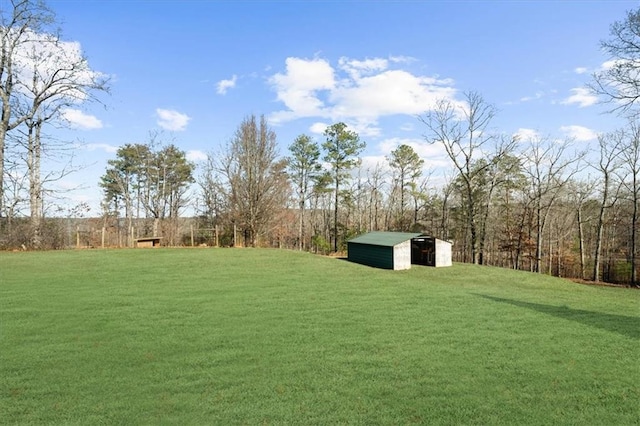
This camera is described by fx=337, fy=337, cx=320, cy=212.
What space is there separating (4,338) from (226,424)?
500cm

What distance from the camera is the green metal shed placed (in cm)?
1727

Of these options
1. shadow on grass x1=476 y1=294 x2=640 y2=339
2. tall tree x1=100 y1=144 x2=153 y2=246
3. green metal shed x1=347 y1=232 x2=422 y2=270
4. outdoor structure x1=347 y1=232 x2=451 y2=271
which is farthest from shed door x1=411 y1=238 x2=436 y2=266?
tall tree x1=100 y1=144 x2=153 y2=246

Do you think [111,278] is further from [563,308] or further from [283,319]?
[563,308]

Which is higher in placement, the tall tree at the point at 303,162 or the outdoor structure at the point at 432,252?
the tall tree at the point at 303,162

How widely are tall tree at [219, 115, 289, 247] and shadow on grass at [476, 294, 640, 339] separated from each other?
18.7 meters

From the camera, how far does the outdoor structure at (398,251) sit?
57.0 feet

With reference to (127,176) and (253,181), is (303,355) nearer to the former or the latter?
(253,181)

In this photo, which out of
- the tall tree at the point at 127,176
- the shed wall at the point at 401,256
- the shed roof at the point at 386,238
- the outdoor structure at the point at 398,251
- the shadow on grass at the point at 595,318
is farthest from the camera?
the tall tree at the point at 127,176

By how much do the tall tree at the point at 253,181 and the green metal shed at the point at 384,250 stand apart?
8499 millimetres

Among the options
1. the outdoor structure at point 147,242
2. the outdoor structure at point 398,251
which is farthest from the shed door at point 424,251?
the outdoor structure at point 147,242

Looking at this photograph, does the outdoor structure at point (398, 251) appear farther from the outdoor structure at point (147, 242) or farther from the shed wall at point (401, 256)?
the outdoor structure at point (147, 242)

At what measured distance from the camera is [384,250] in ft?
58.1

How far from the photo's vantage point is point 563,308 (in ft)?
31.3

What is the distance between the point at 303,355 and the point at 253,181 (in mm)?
21320
